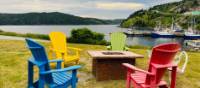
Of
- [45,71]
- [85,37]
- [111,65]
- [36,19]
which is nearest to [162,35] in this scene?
[36,19]

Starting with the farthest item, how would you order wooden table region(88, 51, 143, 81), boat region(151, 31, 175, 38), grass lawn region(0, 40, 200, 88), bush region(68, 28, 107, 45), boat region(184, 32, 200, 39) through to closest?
boat region(151, 31, 175, 38) → boat region(184, 32, 200, 39) → bush region(68, 28, 107, 45) → wooden table region(88, 51, 143, 81) → grass lawn region(0, 40, 200, 88)

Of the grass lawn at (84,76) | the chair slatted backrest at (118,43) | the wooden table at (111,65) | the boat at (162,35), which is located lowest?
the boat at (162,35)

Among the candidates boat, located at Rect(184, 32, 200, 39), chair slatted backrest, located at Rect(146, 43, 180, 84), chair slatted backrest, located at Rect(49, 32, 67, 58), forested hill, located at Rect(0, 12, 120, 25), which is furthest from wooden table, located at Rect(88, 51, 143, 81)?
forested hill, located at Rect(0, 12, 120, 25)

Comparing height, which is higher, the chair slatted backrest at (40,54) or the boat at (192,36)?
the chair slatted backrest at (40,54)

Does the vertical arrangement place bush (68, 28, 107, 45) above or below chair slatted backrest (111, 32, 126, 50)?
below

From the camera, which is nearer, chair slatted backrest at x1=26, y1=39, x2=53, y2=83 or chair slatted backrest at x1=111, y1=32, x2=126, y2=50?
chair slatted backrest at x1=26, y1=39, x2=53, y2=83

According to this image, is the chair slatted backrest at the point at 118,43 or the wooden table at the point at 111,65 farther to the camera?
the chair slatted backrest at the point at 118,43

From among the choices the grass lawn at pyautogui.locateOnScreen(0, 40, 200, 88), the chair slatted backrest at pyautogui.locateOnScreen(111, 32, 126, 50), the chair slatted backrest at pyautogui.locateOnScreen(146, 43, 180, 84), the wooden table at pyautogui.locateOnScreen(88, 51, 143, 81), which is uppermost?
the chair slatted backrest at pyautogui.locateOnScreen(146, 43, 180, 84)

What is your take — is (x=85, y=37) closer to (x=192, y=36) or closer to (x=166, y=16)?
(x=192, y=36)

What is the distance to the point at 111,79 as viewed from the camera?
591 centimetres

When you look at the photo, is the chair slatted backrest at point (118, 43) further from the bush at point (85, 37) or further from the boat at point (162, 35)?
the boat at point (162, 35)

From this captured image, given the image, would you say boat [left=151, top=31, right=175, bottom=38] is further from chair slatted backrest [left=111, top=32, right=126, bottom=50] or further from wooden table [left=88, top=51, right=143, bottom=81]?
wooden table [left=88, top=51, right=143, bottom=81]

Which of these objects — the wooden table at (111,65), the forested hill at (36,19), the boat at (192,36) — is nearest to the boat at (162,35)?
the boat at (192,36)

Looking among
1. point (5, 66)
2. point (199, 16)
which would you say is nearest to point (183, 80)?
point (5, 66)
